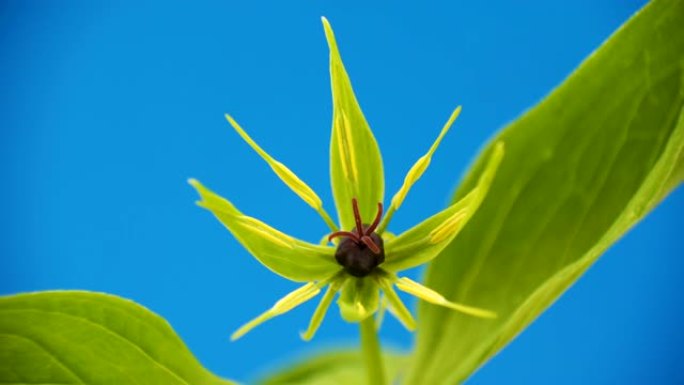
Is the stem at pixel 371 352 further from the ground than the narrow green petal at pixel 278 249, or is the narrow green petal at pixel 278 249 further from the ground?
the narrow green petal at pixel 278 249

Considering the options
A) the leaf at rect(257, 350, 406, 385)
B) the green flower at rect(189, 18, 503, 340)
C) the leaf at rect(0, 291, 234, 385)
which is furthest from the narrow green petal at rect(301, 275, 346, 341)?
the leaf at rect(257, 350, 406, 385)

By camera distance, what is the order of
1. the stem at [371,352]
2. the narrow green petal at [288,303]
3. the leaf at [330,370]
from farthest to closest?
the leaf at [330,370] → the stem at [371,352] → the narrow green petal at [288,303]

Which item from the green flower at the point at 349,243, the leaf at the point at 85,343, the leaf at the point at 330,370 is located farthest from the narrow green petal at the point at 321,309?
the leaf at the point at 330,370

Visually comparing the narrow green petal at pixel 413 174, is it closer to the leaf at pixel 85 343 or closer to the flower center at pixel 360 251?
the flower center at pixel 360 251

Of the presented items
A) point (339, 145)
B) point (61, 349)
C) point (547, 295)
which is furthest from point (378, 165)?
point (61, 349)

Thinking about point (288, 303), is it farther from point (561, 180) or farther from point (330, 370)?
point (330, 370)
